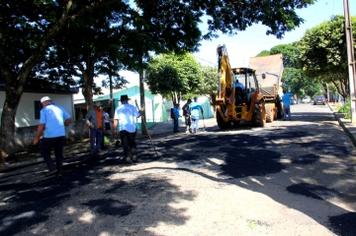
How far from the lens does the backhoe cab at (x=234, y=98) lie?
1912cm

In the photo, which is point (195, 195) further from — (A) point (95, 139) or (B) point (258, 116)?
(B) point (258, 116)

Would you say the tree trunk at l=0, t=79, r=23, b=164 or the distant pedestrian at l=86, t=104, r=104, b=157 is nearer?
the distant pedestrian at l=86, t=104, r=104, b=157

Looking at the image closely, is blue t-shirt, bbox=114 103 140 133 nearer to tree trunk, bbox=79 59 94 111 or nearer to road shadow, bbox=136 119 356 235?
road shadow, bbox=136 119 356 235

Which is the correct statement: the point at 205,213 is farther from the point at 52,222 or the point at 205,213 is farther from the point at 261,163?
the point at 261,163

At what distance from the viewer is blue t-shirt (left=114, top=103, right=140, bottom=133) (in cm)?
1084

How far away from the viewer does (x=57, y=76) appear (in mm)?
23078

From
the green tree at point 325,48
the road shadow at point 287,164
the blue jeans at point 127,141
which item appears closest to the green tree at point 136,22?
the road shadow at point 287,164

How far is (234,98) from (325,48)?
287 inches

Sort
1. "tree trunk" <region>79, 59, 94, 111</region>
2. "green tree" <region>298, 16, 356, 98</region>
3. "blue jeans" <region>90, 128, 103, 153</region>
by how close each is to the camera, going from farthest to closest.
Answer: "green tree" <region>298, 16, 356, 98</region> → "tree trunk" <region>79, 59, 94, 111</region> → "blue jeans" <region>90, 128, 103, 153</region>

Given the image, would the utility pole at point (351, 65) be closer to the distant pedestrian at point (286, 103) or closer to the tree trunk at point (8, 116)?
the distant pedestrian at point (286, 103)

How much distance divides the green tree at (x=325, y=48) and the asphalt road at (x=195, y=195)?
12.8m

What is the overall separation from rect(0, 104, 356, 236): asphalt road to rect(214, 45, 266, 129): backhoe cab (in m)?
7.34

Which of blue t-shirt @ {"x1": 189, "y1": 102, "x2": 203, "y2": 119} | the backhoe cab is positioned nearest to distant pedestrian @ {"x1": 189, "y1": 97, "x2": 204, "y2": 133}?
blue t-shirt @ {"x1": 189, "y1": 102, "x2": 203, "y2": 119}

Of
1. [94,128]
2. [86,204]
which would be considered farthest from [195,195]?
[94,128]
